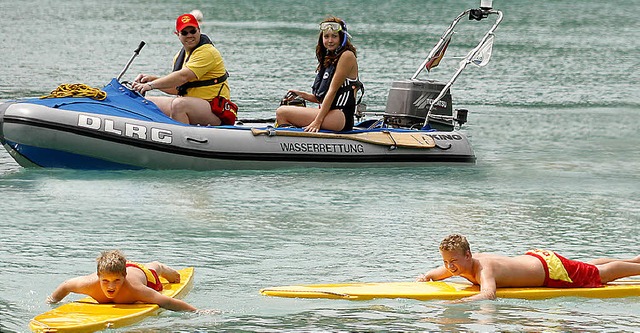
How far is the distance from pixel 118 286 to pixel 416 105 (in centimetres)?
675

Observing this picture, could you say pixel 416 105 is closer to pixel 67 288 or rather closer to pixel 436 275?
pixel 436 275

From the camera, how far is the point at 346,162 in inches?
480

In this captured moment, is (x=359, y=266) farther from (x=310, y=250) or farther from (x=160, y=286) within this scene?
(x=160, y=286)

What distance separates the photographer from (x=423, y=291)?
7402 millimetres

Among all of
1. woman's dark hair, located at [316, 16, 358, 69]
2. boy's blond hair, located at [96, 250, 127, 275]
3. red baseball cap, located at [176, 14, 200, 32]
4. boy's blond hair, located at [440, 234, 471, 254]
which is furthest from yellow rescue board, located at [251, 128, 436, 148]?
boy's blond hair, located at [96, 250, 127, 275]

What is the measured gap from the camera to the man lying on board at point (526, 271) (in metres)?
7.25

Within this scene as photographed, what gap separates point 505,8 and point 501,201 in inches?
1797

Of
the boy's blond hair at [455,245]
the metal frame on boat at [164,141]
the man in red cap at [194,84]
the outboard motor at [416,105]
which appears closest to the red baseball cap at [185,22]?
the man in red cap at [194,84]

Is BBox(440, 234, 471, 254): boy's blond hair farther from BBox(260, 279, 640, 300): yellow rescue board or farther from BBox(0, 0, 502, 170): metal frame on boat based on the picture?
BBox(0, 0, 502, 170): metal frame on boat

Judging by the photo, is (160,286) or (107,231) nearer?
(160,286)

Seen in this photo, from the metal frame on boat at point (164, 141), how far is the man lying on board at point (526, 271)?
437 centimetres

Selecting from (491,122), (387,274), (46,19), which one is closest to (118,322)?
(387,274)

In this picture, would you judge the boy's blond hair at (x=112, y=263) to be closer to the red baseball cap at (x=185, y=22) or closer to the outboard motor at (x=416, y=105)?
the red baseball cap at (x=185, y=22)

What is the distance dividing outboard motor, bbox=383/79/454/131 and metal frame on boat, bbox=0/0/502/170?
303mm
